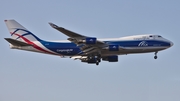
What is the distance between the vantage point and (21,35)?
73.6 meters

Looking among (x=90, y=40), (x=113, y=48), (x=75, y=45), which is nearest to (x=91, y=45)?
(x=90, y=40)

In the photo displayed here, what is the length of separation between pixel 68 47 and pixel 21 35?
30.9 ft

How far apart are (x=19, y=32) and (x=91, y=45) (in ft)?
47.9

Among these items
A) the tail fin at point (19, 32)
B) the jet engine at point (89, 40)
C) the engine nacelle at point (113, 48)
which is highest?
the tail fin at point (19, 32)

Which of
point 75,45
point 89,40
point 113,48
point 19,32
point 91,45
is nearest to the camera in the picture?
point 89,40

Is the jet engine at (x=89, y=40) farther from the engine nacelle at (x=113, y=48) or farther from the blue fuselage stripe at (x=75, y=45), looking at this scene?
the blue fuselage stripe at (x=75, y=45)

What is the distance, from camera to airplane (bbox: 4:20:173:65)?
6656cm

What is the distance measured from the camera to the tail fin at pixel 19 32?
73.4 m

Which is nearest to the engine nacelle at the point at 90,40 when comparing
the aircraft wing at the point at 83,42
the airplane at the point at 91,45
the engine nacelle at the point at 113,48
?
the airplane at the point at 91,45

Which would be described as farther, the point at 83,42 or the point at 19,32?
the point at 19,32

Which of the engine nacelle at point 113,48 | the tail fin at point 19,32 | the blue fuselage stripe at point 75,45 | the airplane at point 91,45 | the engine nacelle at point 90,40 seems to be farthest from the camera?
the tail fin at point 19,32

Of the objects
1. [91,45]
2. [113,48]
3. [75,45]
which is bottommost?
[113,48]

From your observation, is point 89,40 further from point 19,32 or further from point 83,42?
point 19,32

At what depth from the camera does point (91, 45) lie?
66875mm
